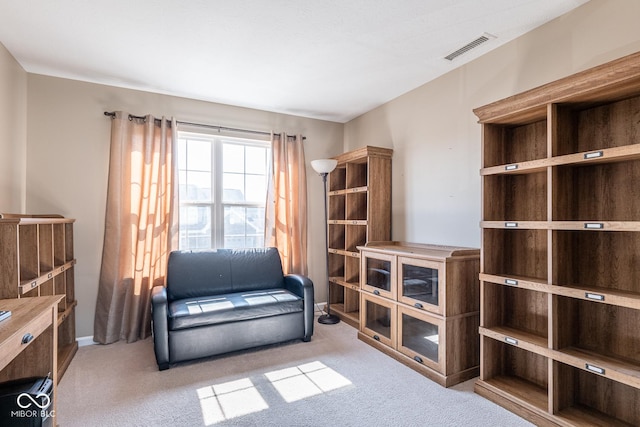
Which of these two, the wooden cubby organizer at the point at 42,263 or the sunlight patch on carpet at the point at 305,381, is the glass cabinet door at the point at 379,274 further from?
the wooden cubby organizer at the point at 42,263

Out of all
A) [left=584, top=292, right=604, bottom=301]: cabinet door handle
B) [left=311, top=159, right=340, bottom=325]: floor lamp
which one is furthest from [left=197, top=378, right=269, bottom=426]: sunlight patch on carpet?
[left=584, top=292, right=604, bottom=301]: cabinet door handle

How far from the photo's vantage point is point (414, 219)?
11.3 ft

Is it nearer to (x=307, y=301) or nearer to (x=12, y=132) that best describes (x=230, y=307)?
(x=307, y=301)

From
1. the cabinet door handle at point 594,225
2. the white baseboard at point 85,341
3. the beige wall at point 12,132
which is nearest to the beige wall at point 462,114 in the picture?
the cabinet door handle at point 594,225

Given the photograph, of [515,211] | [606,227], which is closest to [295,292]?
[515,211]

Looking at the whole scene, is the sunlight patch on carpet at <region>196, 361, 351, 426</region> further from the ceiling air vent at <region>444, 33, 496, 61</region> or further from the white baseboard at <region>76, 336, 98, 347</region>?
the ceiling air vent at <region>444, 33, 496, 61</region>

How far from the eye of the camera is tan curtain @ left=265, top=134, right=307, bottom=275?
4043 mm

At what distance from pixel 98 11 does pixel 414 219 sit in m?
3.10

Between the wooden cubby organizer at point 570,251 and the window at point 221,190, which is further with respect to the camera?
the window at point 221,190

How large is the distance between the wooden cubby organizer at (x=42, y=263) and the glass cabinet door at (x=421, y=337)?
2.53 meters

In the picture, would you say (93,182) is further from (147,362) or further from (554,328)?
(554,328)

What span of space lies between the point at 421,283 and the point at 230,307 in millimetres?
1670

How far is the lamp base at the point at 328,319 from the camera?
383cm

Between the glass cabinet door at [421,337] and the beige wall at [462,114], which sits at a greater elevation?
the beige wall at [462,114]
